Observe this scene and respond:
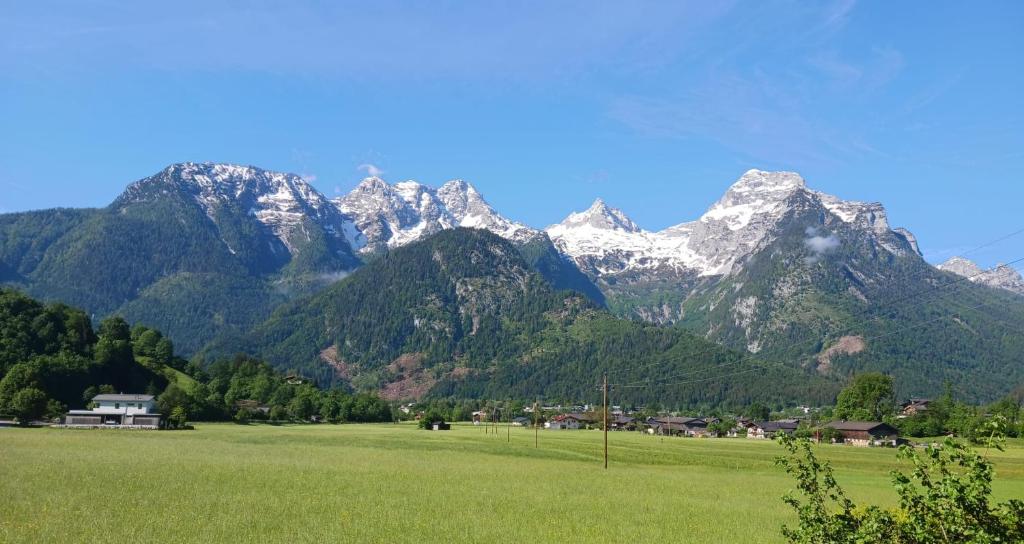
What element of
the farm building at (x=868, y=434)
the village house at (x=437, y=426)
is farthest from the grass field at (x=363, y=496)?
the village house at (x=437, y=426)

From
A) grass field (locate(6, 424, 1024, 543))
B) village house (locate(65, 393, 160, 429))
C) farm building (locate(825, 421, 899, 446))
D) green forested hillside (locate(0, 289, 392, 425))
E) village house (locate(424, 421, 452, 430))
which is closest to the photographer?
grass field (locate(6, 424, 1024, 543))

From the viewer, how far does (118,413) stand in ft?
462

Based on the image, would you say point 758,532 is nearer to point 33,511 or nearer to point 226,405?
point 33,511

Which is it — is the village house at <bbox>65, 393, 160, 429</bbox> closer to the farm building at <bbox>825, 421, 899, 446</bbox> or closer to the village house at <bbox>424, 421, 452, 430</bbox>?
the village house at <bbox>424, 421, 452, 430</bbox>

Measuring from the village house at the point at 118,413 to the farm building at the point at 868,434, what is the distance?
5728 inches

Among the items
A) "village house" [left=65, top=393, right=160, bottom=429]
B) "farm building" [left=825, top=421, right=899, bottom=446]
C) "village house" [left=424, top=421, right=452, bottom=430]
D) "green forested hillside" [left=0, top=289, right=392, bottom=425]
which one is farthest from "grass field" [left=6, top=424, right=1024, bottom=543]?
"village house" [left=424, top=421, right=452, bottom=430]

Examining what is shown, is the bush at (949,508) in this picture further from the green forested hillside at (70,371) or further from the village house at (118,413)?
the green forested hillside at (70,371)

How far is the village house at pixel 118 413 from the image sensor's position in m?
131

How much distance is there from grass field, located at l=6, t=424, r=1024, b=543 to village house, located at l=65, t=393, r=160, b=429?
53.0 m

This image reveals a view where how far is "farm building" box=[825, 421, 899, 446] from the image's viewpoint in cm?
16525

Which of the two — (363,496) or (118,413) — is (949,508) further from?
(118,413)

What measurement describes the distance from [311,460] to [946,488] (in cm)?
6324

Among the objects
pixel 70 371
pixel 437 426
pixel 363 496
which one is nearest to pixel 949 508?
pixel 363 496

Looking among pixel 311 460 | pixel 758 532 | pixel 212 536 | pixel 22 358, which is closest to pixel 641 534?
pixel 758 532
